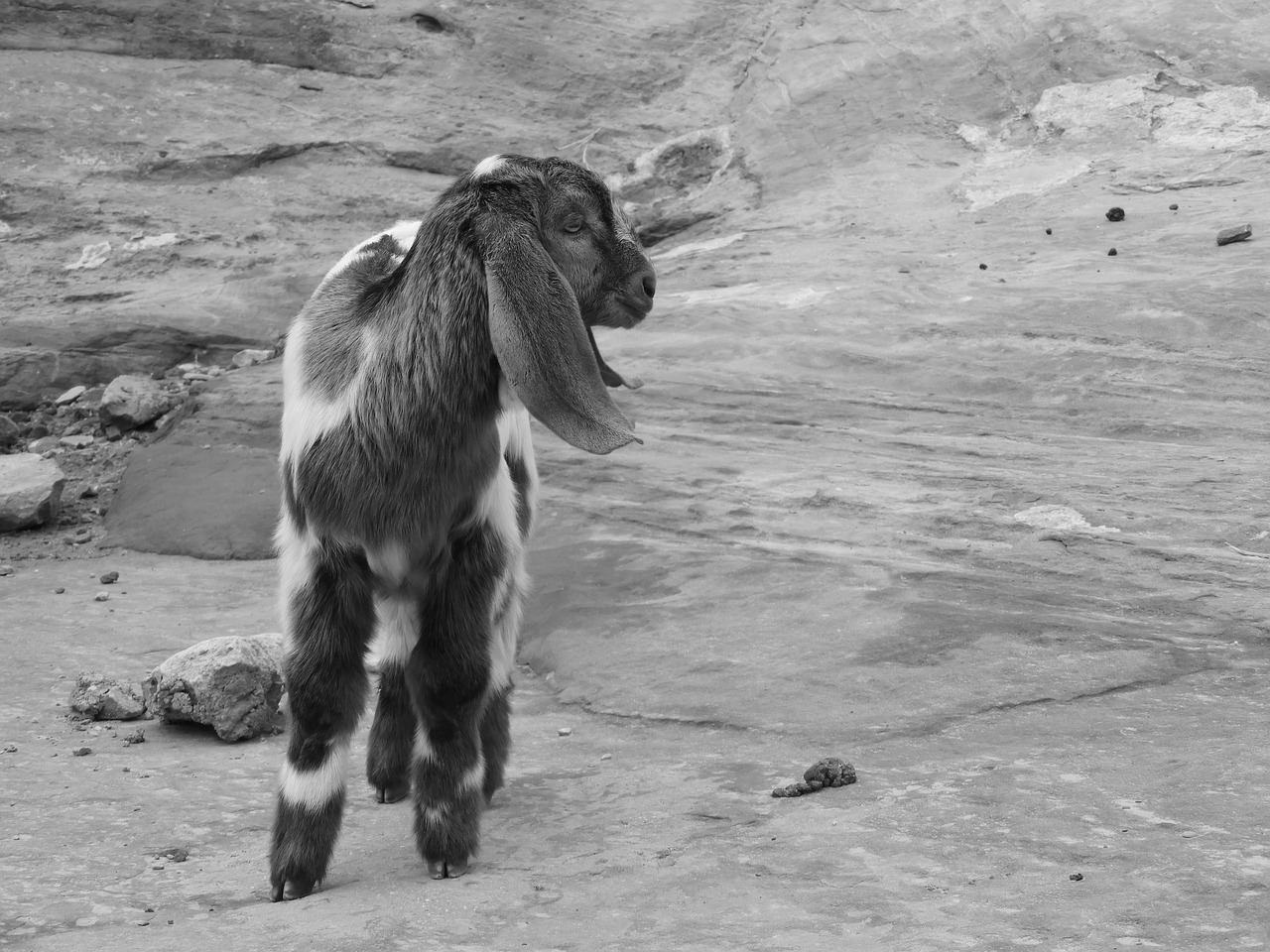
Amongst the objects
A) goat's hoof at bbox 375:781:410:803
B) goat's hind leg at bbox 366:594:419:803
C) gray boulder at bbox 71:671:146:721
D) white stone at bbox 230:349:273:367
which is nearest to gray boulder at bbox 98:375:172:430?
white stone at bbox 230:349:273:367

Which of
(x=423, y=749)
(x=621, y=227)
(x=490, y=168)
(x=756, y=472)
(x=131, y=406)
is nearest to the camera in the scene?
(x=490, y=168)

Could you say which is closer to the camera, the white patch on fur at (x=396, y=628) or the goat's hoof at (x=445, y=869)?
the goat's hoof at (x=445, y=869)

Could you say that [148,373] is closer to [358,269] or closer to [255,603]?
[255,603]

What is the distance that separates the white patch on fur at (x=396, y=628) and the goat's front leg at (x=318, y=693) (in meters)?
0.19

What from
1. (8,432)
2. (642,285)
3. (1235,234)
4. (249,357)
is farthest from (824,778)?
(8,432)

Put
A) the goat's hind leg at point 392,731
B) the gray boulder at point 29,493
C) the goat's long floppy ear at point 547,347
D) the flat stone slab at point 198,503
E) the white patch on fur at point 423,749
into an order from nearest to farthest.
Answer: the goat's long floppy ear at point 547,347
the white patch on fur at point 423,749
the goat's hind leg at point 392,731
the flat stone slab at point 198,503
the gray boulder at point 29,493

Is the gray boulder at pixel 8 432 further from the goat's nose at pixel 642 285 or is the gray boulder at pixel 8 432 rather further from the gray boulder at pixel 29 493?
the goat's nose at pixel 642 285

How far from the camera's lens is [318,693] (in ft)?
12.7

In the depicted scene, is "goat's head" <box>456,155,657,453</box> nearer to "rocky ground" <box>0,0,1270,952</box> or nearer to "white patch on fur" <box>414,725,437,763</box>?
"white patch on fur" <box>414,725,437,763</box>

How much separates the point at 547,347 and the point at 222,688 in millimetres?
2283

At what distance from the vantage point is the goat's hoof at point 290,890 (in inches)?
149

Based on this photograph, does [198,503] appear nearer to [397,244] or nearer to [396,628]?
[397,244]

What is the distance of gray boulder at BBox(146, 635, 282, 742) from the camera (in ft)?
16.8

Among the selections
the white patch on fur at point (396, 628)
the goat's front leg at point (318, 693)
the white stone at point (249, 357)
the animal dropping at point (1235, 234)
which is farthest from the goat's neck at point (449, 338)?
the white stone at point (249, 357)
